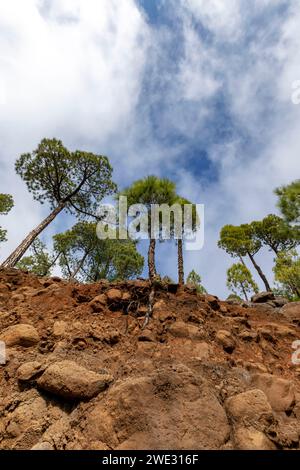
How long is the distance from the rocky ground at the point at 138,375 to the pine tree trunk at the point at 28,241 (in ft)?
14.8

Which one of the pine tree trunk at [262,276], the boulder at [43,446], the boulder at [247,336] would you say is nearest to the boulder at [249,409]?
the boulder at [43,446]

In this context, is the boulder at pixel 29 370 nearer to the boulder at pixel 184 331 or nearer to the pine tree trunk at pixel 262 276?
the boulder at pixel 184 331

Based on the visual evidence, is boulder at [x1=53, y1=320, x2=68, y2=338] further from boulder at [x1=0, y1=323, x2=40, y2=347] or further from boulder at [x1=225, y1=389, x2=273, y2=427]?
boulder at [x1=225, y1=389, x2=273, y2=427]

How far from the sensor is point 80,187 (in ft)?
49.6

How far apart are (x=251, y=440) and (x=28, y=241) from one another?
419 inches

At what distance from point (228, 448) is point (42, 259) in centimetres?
2493

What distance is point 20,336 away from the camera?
459cm

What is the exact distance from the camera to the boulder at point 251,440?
2.71 metres

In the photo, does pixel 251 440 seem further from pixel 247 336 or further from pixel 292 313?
pixel 292 313

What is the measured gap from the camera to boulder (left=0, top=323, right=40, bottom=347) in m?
4.55

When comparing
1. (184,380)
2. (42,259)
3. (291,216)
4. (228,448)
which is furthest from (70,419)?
(42,259)

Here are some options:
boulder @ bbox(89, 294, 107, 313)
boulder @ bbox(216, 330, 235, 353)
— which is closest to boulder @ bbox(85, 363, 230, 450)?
boulder @ bbox(216, 330, 235, 353)
